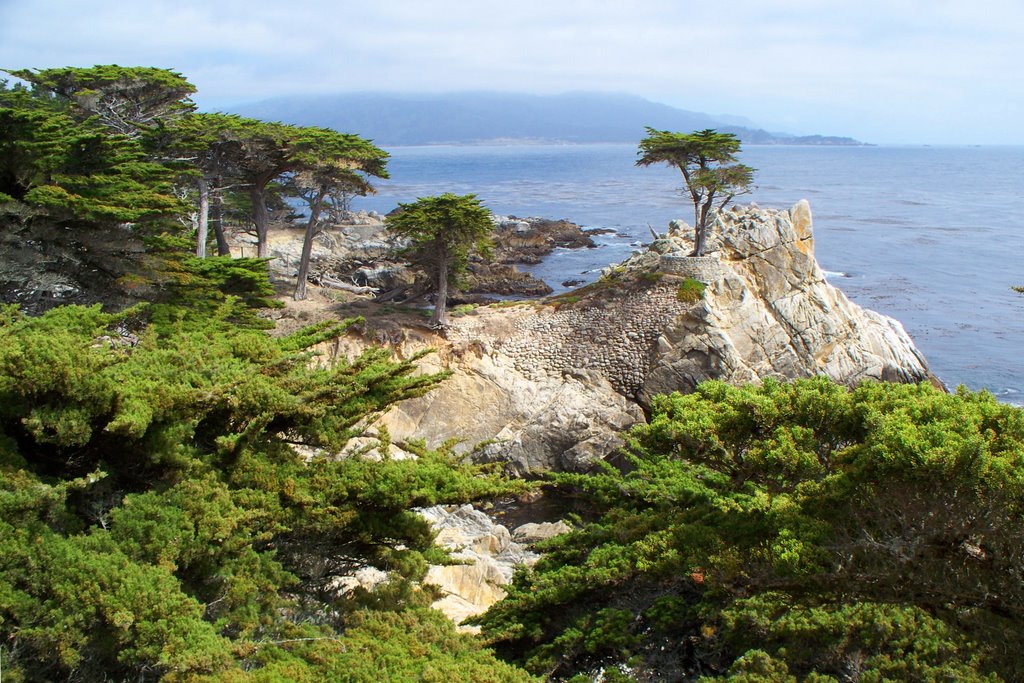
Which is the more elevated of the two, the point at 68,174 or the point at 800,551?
the point at 68,174

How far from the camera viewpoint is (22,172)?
39.4 ft

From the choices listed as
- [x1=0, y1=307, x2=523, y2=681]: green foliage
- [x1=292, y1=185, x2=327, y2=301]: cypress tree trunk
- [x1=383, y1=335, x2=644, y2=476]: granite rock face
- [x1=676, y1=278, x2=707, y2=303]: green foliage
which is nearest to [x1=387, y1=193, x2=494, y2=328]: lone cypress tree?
[x1=383, y1=335, x2=644, y2=476]: granite rock face

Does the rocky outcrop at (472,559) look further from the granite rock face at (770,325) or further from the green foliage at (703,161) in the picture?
the green foliage at (703,161)

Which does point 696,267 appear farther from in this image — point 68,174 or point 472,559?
point 68,174

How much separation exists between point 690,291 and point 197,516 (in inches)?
648


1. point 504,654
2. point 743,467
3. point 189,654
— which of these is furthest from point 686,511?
point 189,654

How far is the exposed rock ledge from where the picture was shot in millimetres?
18688

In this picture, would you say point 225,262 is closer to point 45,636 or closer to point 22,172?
point 22,172

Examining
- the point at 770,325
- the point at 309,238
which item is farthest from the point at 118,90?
the point at 770,325

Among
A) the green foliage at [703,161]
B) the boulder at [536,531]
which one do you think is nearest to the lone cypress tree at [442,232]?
the green foliage at [703,161]

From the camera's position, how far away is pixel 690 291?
20.6 metres

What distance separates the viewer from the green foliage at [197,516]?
5.57 meters

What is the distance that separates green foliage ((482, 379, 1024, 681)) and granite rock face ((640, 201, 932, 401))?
10.6 m

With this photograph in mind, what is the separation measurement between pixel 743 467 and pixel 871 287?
34.0 m
